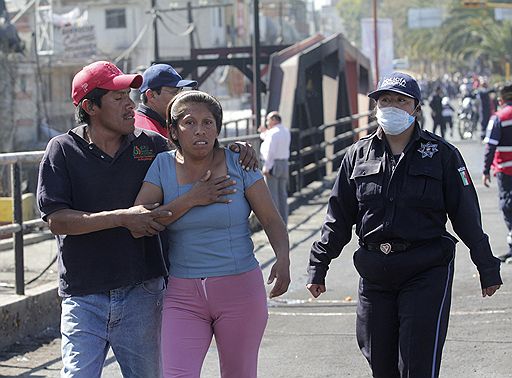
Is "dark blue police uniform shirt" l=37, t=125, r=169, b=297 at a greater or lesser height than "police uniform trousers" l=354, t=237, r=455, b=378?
greater

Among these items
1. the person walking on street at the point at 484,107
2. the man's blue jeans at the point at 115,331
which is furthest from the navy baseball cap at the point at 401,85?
the person walking on street at the point at 484,107

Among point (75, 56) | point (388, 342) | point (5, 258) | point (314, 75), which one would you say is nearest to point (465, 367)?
point (388, 342)

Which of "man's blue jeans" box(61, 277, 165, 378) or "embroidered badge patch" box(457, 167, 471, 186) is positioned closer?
"man's blue jeans" box(61, 277, 165, 378)

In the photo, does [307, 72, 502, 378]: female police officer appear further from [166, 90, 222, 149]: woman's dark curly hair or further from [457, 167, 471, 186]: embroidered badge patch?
[166, 90, 222, 149]: woman's dark curly hair

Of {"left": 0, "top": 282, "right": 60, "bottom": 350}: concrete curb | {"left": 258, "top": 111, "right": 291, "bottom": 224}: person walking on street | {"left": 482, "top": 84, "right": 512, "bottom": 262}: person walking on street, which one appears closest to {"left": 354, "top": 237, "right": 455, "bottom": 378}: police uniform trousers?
{"left": 0, "top": 282, "right": 60, "bottom": 350}: concrete curb

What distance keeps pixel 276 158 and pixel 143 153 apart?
10250mm

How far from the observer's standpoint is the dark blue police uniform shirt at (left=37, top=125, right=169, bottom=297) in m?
4.73

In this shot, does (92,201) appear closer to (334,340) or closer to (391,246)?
(391,246)

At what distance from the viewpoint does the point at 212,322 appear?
188 inches

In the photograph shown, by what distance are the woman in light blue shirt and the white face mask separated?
2.47 feet

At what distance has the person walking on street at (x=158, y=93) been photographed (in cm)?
591

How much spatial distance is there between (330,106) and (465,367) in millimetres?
18448

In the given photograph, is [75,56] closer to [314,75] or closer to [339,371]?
[314,75]

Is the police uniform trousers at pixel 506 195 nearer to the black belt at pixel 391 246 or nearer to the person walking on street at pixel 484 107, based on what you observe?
the black belt at pixel 391 246
